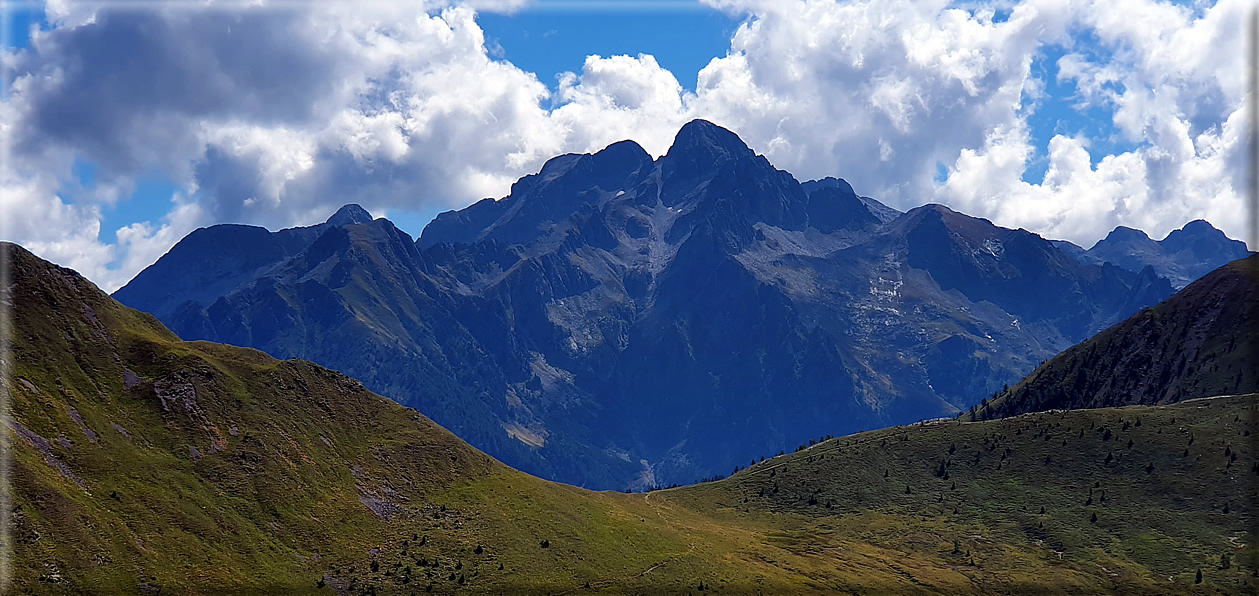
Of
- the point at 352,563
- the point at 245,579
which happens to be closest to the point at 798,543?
the point at 352,563

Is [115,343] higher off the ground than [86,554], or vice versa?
[115,343]

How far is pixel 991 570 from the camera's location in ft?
569

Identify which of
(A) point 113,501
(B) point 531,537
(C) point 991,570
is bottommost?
(A) point 113,501

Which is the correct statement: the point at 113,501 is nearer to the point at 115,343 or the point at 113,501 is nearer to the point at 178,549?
the point at 178,549

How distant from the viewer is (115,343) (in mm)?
150250

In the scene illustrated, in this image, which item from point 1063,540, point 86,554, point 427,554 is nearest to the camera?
point 86,554

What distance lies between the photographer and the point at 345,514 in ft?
479

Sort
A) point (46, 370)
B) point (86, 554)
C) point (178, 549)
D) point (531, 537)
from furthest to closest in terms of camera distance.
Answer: point (531, 537)
point (46, 370)
point (178, 549)
point (86, 554)

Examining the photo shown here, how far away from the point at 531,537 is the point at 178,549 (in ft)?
194

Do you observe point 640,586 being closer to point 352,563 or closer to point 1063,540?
point 352,563

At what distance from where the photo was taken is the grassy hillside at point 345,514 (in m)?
118

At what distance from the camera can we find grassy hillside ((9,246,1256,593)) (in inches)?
4631

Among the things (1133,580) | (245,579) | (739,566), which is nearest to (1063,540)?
(1133,580)

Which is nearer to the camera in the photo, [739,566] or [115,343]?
[115,343]
